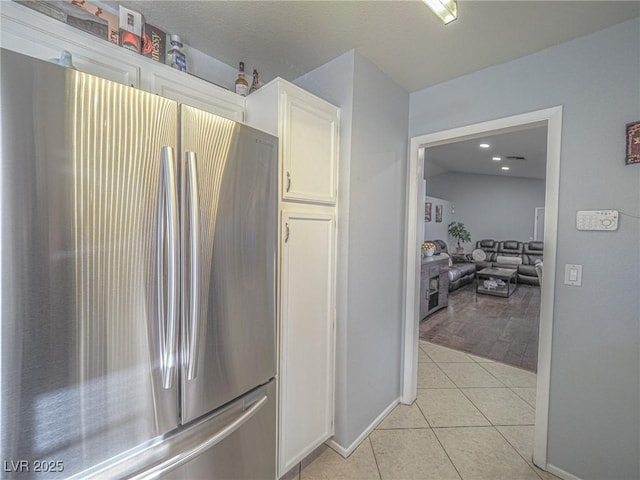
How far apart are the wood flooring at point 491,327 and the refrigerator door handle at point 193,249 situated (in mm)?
3361

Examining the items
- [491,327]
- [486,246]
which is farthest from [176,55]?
[486,246]

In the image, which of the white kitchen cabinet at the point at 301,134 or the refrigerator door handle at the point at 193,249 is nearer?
the refrigerator door handle at the point at 193,249

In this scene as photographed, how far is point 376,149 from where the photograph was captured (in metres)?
1.93

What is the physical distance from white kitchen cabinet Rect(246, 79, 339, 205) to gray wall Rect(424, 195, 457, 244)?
573 centimetres

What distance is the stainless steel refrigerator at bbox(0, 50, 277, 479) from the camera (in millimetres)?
650

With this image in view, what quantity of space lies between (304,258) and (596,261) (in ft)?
5.37

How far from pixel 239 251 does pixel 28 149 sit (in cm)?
65

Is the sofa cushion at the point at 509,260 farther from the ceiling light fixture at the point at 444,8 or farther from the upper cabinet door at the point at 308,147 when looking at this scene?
the ceiling light fixture at the point at 444,8

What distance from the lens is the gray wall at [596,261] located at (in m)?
1.41

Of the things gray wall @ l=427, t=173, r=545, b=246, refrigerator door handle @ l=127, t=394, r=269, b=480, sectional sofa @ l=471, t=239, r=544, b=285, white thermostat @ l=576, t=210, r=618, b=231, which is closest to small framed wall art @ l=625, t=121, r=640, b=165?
white thermostat @ l=576, t=210, r=618, b=231

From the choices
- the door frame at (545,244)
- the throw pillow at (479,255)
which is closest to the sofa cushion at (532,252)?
the throw pillow at (479,255)

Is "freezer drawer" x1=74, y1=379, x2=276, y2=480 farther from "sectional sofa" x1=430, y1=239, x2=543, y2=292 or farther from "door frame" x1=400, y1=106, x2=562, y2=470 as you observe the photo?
"sectional sofa" x1=430, y1=239, x2=543, y2=292

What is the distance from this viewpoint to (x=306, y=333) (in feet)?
5.16

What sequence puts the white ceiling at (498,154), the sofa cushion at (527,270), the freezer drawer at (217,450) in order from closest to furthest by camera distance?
the freezer drawer at (217,450) → the white ceiling at (498,154) → the sofa cushion at (527,270)
